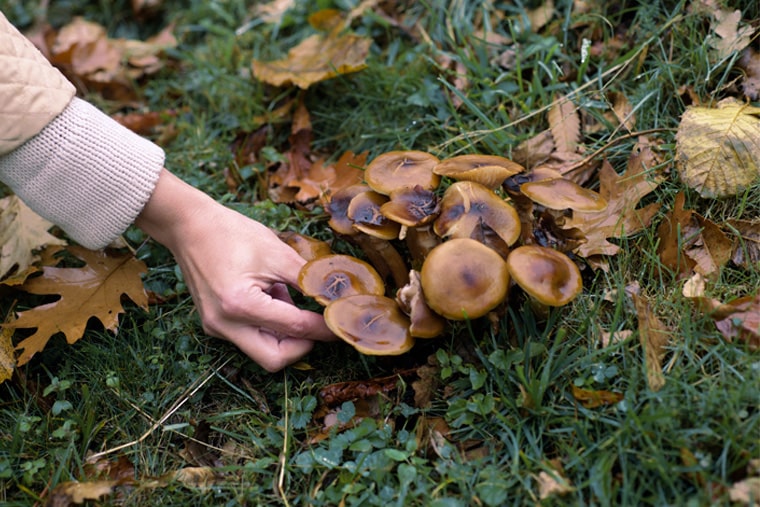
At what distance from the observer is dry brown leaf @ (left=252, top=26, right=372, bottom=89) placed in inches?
156

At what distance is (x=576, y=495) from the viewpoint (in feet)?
7.06

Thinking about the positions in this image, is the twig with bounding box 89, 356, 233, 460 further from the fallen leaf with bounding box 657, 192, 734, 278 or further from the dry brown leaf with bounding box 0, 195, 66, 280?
the fallen leaf with bounding box 657, 192, 734, 278

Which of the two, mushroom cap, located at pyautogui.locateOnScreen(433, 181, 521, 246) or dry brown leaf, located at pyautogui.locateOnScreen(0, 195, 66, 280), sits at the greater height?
mushroom cap, located at pyautogui.locateOnScreen(433, 181, 521, 246)

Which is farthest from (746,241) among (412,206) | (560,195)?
(412,206)

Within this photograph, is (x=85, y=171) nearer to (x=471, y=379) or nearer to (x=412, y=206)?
(x=412, y=206)

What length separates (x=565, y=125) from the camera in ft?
11.3

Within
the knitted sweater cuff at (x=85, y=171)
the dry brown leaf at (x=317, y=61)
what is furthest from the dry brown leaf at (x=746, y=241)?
the knitted sweater cuff at (x=85, y=171)

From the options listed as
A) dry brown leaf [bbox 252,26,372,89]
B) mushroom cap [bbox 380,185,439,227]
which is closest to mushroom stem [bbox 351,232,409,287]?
mushroom cap [bbox 380,185,439,227]

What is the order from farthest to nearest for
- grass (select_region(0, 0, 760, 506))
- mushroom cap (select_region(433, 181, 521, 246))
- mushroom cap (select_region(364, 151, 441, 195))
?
mushroom cap (select_region(364, 151, 441, 195)) < mushroom cap (select_region(433, 181, 521, 246)) < grass (select_region(0, 0, 760, 506))

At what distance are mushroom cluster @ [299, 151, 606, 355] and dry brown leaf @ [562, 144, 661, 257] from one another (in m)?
0.29

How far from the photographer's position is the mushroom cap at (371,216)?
102 inches

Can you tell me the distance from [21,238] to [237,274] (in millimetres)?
1484

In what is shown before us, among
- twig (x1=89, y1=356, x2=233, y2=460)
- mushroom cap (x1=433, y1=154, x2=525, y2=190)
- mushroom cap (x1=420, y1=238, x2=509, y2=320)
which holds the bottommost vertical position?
twig (x1=89, y1=356, x2=233, y2=460)

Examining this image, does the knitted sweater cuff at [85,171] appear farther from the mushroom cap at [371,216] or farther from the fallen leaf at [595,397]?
the fallen leaf at [595,397]
